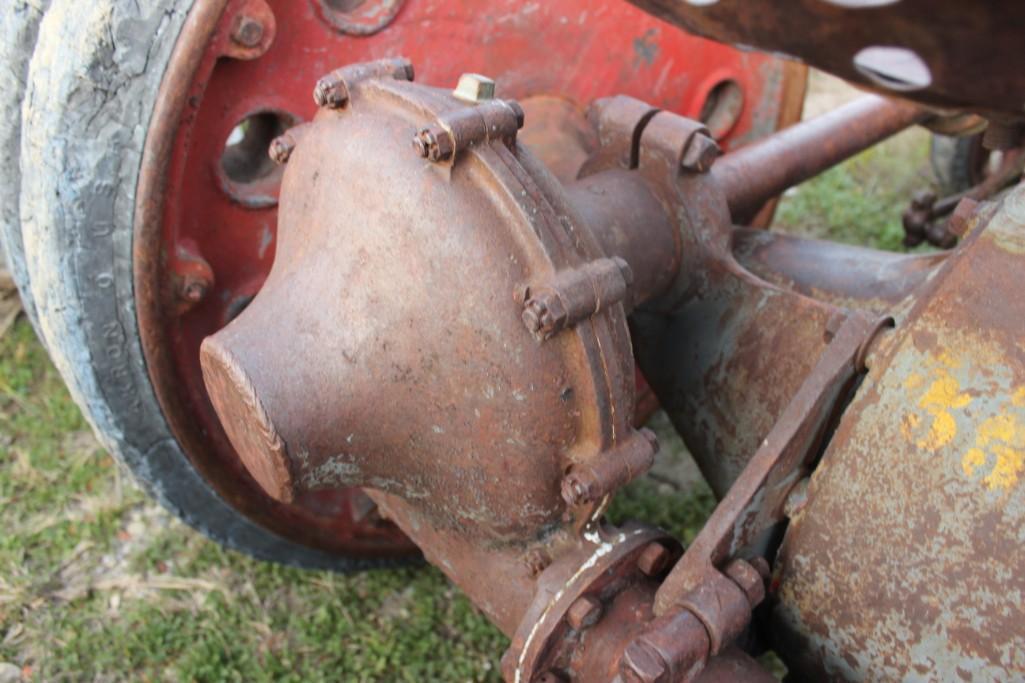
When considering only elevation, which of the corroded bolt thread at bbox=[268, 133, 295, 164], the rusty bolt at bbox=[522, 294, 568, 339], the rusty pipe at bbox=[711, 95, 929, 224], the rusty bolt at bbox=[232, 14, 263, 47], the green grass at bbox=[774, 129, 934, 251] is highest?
the rusty bolt at bbox=[232, 14, 263, 47]

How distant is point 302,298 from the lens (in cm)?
129

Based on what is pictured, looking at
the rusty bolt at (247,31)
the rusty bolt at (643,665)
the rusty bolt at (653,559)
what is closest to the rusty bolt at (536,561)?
the rusty bolt at (653,559)

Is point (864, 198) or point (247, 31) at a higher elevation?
point (247, 31)

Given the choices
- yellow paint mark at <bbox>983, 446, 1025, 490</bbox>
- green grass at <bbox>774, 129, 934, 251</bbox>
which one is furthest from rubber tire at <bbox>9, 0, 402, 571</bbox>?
green grass at <bbox>774, 129, 934, 251</bbox>

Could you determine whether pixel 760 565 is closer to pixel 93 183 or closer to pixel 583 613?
pixel 583 613

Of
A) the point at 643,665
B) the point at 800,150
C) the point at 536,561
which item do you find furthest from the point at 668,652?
the point at 800,150

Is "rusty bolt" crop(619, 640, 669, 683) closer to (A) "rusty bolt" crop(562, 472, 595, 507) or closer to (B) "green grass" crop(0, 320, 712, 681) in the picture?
(A) "rusty bolt" crop(562, 472, 595, 507)

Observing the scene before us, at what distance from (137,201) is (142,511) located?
1.14 metres

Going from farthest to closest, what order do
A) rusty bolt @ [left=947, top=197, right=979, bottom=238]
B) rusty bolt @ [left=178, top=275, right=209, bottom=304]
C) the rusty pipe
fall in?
the rusty pipe, rusty bolt @ [left=178, top=275, right=209, bottom=304], rusty bolt @ [left=947, top=197, right=979, bottom=238]

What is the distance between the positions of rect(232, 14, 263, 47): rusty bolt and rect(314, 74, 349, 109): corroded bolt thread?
23cm

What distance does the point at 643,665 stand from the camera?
1.14m

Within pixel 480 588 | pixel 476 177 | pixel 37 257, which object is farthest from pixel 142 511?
pixel 476 177

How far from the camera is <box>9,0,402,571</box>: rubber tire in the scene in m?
1.41

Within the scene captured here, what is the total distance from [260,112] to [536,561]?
0.87m
